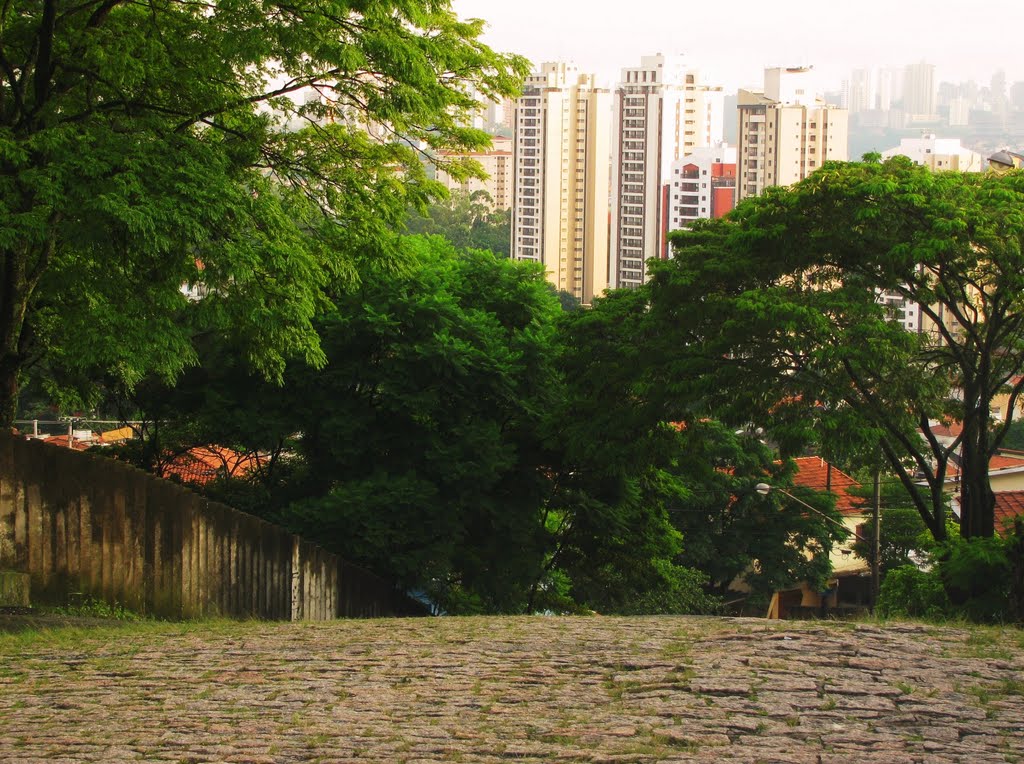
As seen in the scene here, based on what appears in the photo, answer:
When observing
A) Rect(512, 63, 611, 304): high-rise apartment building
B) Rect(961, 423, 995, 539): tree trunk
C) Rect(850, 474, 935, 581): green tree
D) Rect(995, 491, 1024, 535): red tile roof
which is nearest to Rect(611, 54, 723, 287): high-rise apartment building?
Rect(512, 63, 611, 304): high-rise apartment building

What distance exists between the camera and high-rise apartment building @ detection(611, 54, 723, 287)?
94188 mm

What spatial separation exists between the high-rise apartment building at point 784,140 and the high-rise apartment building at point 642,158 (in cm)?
610

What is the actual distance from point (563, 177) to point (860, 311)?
8257 cm

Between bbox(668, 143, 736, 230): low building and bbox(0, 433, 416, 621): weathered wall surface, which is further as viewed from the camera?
bbox(668, 143, 736, 230): low building

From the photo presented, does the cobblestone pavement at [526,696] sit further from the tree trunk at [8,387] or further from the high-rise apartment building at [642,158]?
the high-rise apartment building at [642,158]

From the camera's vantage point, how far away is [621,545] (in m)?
19.0

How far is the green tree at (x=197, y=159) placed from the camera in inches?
420

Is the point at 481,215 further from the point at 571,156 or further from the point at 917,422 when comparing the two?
the point at 917,422

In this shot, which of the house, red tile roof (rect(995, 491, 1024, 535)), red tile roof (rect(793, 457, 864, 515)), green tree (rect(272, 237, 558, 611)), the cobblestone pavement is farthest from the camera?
red tile roof (rect(793, 457, 864, 515))

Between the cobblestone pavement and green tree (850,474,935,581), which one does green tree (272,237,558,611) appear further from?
green tree (850,474,935,581)

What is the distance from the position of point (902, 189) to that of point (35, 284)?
33.1 feet

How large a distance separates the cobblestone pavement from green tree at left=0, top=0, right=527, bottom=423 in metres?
3.68

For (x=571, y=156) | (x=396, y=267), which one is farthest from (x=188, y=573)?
(x=571, y=156)

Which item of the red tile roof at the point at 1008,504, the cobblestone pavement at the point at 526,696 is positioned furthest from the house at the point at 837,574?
the cobblestone pavement at the point at 526,696
